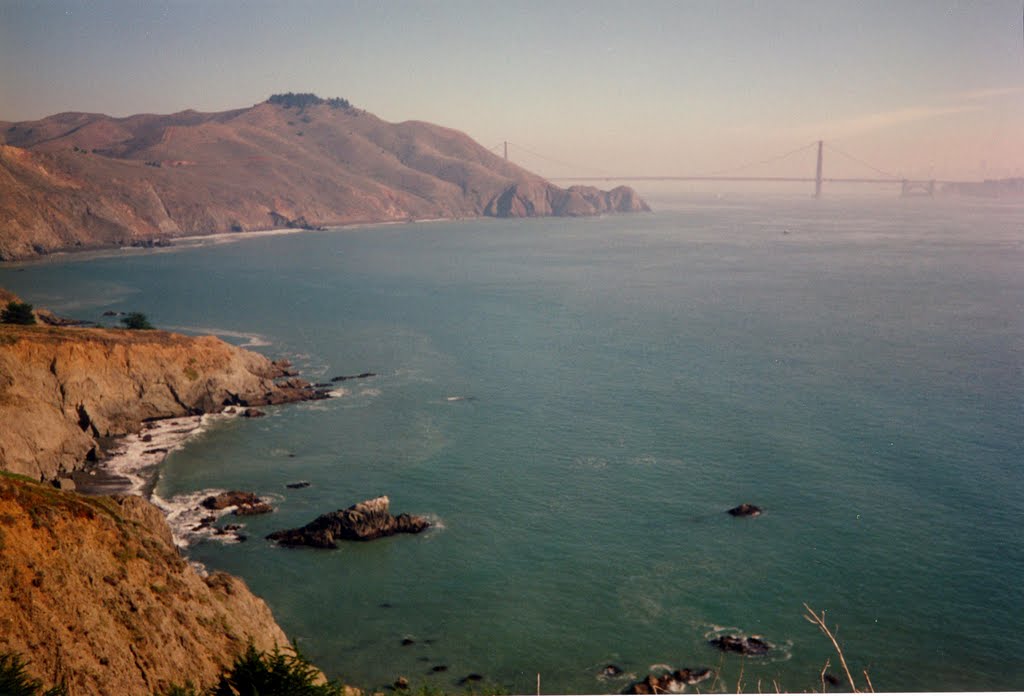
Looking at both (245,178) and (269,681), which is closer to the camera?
(269,681)

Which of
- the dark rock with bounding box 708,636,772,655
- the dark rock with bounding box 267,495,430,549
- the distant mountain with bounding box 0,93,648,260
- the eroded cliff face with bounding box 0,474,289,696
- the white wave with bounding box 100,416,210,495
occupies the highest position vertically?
the distant mountain with bounding box 0,93,648,260

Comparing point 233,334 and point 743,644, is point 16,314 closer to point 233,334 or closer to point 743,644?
point 233,334

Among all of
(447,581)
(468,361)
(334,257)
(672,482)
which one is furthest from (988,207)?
(447,581)

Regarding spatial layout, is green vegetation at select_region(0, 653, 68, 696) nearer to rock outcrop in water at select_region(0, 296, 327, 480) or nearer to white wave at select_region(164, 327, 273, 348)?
rock outcrop in water at select_region(0, 296, 327, 480)

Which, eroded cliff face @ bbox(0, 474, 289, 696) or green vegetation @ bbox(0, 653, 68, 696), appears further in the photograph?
eroded cliff face @ bbox(0, 474, 289, 696)

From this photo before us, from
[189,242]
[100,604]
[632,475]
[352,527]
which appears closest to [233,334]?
[352,527]

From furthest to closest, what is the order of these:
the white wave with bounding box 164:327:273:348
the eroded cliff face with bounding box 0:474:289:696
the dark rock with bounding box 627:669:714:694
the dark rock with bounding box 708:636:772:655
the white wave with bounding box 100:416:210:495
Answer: the white wave with bounding box 164:327:273:348 < the white wave with bounding box 100:416:210:495 < the dark rock with bounding box 708:636:772:655 < the dark rock with bounding box 627:669:714:694 < the eroded cliff face with bounding box 0:474:289:696

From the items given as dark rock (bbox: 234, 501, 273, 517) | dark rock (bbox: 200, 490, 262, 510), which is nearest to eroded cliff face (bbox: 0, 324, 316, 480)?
dark rock (bbox: 200, 490, 262, 510)

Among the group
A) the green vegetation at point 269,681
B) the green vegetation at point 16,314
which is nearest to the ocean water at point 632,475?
the green vegetation at point 269,681
